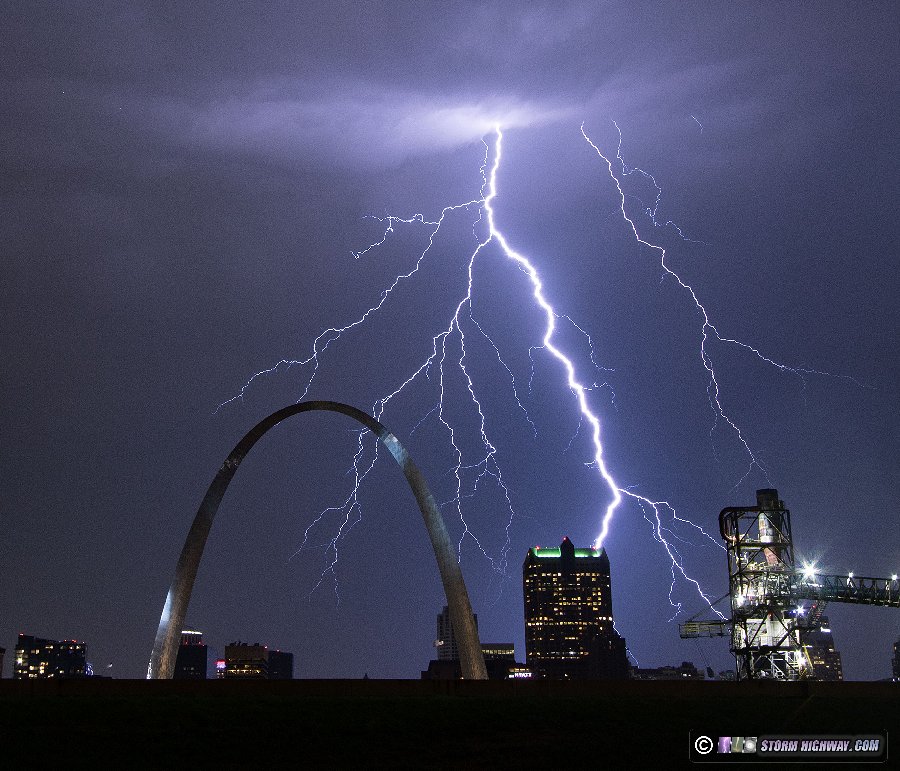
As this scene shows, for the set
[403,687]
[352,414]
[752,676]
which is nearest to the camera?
[403,687]

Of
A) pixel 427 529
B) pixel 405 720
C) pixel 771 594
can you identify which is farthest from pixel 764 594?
pixel 405 720

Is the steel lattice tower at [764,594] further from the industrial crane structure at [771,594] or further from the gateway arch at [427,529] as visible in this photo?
the gateway arch at [427,529]

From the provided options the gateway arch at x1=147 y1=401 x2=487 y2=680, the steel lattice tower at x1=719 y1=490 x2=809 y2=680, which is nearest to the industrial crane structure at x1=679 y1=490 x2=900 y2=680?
the steel lattice tower at x1=719 y1=490 x2=809 y2=680

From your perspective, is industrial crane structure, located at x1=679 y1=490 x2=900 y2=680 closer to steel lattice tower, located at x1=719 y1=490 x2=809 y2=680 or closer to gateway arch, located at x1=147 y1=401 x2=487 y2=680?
steel lattice tower, located at x1=719 y1=490 x2=809 y2=680

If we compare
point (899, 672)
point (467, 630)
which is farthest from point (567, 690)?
point (899, 672)

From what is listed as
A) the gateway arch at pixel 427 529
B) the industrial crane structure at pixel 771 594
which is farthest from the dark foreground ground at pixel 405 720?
the industrial crane structure at pixel 771 594

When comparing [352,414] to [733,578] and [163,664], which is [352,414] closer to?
[163,664]
